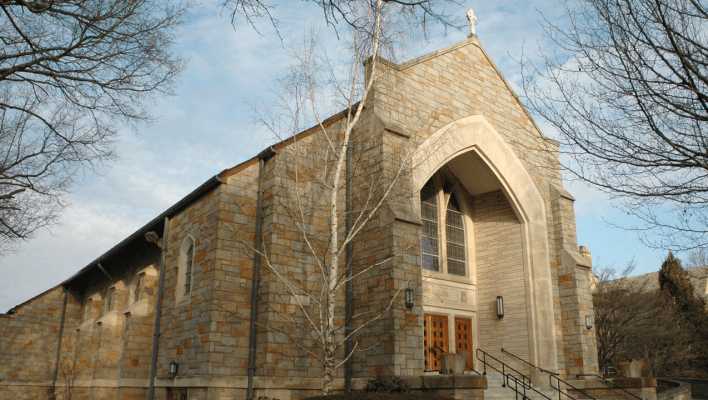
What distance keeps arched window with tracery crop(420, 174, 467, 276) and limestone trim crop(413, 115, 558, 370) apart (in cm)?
172

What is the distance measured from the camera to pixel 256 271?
1354cm

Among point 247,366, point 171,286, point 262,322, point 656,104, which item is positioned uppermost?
point 656,104

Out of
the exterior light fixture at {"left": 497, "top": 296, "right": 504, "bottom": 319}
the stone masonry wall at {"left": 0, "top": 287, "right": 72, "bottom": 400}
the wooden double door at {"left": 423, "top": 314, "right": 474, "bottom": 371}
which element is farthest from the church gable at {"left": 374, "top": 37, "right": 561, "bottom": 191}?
the stone masonry wall at {"left": 0, "top": 287, "right": 72, "bottom": 400}

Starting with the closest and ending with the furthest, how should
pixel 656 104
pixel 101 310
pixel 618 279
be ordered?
pixel 656 104 < pixel 101 310 < pixel 618 279

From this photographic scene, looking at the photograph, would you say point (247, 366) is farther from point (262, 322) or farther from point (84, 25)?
point (84, 25)

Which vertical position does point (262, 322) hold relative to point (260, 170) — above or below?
below

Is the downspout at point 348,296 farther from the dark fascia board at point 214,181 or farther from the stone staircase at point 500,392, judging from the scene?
the stone staircase at point 500,392

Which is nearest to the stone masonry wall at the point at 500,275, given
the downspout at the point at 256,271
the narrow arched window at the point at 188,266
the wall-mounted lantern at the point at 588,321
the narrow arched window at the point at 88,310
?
the wall-mounted lantern at the point at 588,321

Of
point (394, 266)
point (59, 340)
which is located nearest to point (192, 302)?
point (394, 266)

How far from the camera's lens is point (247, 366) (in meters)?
12.8

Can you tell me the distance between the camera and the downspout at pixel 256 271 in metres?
12.6

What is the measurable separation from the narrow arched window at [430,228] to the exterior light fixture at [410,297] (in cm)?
458

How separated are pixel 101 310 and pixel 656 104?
70.3 feet

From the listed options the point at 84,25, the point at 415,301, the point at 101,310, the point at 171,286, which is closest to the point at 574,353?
the point at 415,301
